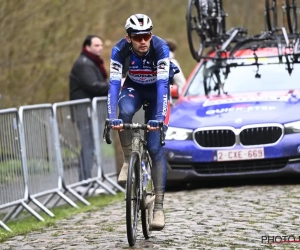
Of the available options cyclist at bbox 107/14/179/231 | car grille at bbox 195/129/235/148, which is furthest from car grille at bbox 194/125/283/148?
cyclist at bbox 107/14/179/231

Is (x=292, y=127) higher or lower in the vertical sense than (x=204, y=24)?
lower

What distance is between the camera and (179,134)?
13000 millimetres

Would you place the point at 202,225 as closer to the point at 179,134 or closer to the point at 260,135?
the point at 260,135

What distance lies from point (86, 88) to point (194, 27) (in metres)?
1.81

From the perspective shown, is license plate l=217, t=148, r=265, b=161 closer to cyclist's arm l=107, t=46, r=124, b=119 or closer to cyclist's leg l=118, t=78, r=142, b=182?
cyclist's leg l=118, t=78, r=142, b=182

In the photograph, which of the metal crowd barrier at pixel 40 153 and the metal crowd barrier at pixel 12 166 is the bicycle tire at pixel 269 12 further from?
the metal crowd barrier at pixel 12 166

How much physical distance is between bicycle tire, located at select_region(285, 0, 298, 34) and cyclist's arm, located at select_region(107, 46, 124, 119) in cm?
633

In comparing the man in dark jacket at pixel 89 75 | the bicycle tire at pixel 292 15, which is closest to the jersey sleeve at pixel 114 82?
the man in dark jacket at pixel 89 75

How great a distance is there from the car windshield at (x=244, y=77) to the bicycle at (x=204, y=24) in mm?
412

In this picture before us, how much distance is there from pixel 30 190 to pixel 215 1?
440cm

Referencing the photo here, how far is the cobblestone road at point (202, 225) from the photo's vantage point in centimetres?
881

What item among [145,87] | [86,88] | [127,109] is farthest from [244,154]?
[127,109]

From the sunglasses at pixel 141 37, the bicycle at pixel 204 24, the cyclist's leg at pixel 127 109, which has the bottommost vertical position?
the cyclist's leg at pixel 127 109

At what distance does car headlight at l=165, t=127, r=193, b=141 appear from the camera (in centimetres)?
1294
